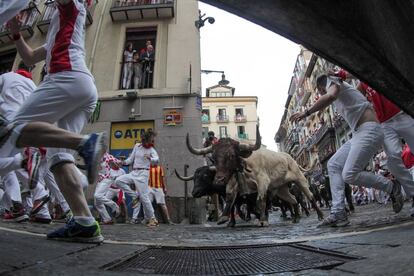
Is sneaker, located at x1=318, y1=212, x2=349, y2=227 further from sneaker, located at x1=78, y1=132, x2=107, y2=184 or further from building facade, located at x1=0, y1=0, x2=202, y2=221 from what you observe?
building facade, located at x1=0, y1=0, x2=202, y2=221

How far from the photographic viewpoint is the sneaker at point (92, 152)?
8.03ft

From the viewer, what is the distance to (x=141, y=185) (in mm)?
8234

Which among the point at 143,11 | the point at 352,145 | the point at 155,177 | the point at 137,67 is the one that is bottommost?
the point at 352,145

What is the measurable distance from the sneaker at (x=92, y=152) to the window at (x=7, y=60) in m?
16.9

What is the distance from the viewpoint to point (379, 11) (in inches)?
45.1

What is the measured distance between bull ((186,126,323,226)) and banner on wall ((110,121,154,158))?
5.49 m

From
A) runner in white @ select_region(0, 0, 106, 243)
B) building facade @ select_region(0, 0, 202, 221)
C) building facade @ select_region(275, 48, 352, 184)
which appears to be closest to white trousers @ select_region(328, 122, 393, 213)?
runner in white @ select_region(0, 0, 106, 243)

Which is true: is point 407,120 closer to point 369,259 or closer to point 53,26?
point 369,259

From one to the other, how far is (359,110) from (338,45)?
3.87 metres

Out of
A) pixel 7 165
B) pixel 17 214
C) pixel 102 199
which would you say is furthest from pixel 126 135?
pixel 7 165

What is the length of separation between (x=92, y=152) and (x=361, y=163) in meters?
3.35

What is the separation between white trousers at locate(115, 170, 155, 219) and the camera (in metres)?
8.09

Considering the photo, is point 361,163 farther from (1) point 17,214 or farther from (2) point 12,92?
(1) point 17,214

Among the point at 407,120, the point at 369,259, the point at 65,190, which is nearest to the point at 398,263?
the point at 369,259
